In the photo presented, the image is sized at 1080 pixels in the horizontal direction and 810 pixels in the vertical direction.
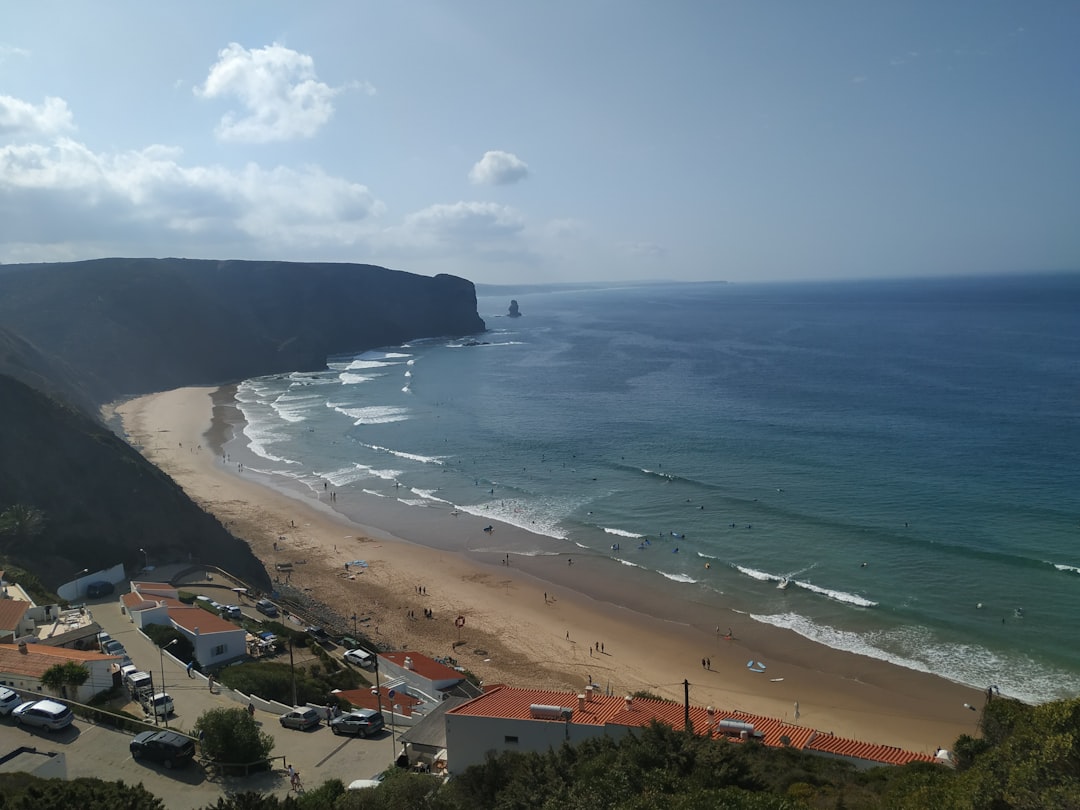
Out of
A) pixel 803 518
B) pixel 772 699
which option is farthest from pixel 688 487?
pixel 772 699

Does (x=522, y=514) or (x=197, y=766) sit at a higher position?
(x=197, y=766)

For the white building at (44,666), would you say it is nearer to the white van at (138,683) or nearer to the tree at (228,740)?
the white van at (138,683)

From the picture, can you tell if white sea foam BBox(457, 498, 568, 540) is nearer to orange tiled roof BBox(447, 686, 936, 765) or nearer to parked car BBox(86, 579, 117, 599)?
parked car BBox(86, 579, 117, 599)

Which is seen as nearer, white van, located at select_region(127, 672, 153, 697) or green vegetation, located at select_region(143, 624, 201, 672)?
white van, located at select_region(127, 672, 153, 697)

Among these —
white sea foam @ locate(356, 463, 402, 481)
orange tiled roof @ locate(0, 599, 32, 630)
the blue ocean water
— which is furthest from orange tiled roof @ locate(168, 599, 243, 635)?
white sea foam @ locate(356, 463, 402, 481)

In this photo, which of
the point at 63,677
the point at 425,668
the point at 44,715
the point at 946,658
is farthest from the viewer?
the point at 946,658

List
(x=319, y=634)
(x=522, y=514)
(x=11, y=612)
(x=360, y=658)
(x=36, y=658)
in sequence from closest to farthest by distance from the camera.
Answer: (x=36, y=658) → (x=11, y=612) → (x=360, y=658) → (x=319, y=634) → (x=522, y=514)

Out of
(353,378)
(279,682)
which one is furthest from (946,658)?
(353,378)

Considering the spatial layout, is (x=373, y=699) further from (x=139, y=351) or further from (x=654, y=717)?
(x=139, y=351)
